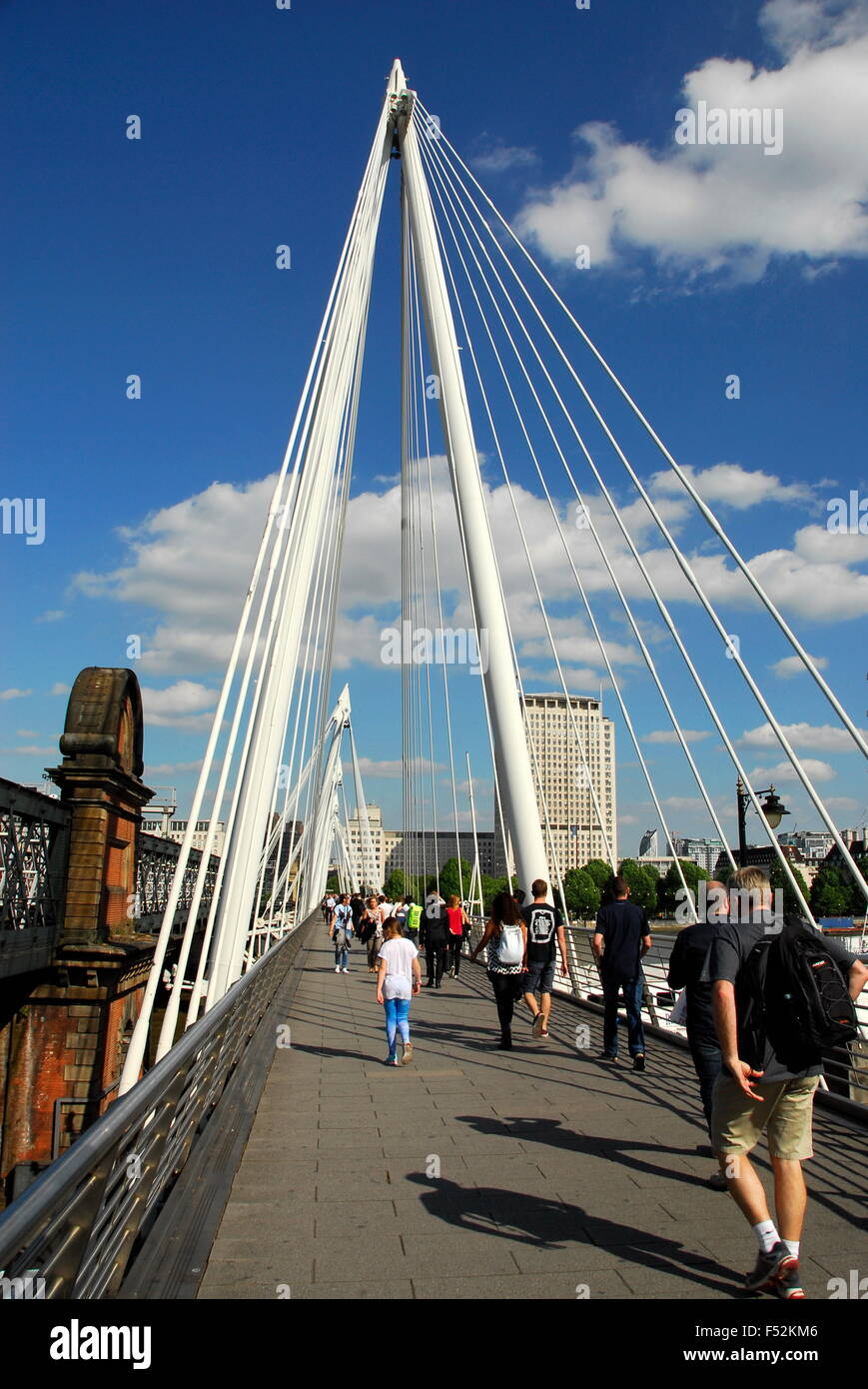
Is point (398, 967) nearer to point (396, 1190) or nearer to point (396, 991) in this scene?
point (396, 991)

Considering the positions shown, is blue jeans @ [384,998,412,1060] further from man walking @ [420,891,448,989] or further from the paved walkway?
man walking @ [420,891,448,989]

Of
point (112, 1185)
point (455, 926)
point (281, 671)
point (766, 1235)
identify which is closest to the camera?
point (112, 1185)

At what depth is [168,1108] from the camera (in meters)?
3.54

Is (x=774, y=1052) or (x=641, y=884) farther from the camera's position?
(x=641, y=884)

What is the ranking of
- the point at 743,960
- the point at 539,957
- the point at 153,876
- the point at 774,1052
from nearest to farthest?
the point at 774,1052 → the point at 743,960 → the point at 539,957 → the point at 153,876

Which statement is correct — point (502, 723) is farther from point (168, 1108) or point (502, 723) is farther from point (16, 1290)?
point (16, 1290)

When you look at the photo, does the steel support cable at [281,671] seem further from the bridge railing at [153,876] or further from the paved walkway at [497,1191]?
the bridge railing at [153,876]

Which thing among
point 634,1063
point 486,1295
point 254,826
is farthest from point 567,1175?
point 254,826

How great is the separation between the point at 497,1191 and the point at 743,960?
1.79 m

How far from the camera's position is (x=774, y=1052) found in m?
3.49

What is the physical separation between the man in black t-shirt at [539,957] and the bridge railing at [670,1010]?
16.5 inches

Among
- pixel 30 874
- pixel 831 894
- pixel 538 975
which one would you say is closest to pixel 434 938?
pixel 30 874

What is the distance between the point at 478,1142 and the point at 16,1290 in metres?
3.87

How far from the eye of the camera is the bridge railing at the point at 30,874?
12.5 m
